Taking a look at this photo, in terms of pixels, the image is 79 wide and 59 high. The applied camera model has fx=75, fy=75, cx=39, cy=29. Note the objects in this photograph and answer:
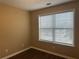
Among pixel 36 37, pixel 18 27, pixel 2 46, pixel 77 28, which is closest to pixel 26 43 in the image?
pixel 36 37

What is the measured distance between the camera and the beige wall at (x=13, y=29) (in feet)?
10.5

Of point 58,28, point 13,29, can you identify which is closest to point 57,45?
point 58,28

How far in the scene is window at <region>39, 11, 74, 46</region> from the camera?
3222 mm

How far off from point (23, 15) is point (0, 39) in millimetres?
1758

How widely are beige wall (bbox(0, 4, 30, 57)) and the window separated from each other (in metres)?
0.91

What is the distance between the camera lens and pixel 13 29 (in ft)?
11.9

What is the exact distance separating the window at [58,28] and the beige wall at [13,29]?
35.7 inches

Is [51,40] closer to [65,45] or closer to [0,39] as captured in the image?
[65,45]

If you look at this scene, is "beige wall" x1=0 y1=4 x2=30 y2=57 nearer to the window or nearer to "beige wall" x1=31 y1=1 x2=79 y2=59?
"beige wall" x1=31 y1=1 x2=79 y2=59

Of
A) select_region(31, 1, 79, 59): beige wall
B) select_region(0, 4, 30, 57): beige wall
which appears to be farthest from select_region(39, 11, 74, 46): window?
select_region(0, 4, 30, 57): beige wall

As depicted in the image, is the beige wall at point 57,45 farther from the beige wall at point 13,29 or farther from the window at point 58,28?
the beige wall at point 13,29

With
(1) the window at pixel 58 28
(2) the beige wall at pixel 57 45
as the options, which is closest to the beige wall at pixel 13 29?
(2) the beige wall at pixel 57 45

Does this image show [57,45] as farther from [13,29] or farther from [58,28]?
[13,29]

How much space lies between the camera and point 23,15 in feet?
13.7
